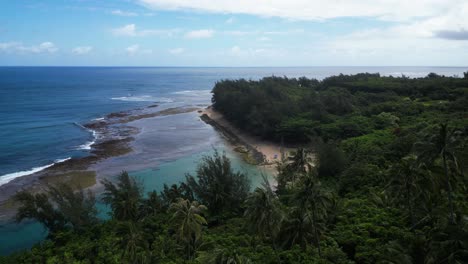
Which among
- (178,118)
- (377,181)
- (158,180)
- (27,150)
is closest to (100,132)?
(27,150)

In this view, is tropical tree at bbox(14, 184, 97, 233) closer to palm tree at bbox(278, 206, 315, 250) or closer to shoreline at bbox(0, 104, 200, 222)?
shoreline at bbox(0, 104, 200, 222)

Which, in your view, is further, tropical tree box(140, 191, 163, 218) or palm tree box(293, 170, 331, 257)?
tropical tree box(140, 191, 163, 218)

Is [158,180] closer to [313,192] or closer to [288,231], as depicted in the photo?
[288,231]

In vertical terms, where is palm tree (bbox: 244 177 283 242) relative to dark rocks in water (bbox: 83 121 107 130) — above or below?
above

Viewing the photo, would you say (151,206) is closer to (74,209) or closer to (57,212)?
(74,209)

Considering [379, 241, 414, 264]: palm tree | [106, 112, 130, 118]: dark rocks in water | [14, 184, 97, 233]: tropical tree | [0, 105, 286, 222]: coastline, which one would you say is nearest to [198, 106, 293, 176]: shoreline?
[0, 105, 286, 222]: coastline

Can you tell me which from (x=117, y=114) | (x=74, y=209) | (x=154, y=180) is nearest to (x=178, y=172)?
(x=154, y=180)

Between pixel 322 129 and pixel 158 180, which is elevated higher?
pixel 322 129

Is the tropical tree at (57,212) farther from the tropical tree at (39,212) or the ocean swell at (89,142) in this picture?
the ocean swell at (89,142)
